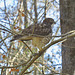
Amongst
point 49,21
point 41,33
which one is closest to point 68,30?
point 41,33

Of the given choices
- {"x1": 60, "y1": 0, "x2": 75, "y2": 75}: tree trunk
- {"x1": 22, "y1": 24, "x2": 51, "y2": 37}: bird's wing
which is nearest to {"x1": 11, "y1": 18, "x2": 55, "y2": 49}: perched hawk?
{"x1": 22, "y1": 24, "x2": 51, "y2": 37}: bird's wing

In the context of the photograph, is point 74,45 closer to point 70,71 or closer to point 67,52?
point 67,52

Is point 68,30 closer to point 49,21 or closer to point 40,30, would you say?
point 40,30

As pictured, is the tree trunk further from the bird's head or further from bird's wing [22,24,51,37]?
the bird's head

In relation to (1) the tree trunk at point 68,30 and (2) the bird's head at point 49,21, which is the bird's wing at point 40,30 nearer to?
(2) the bird's head at point 49,21

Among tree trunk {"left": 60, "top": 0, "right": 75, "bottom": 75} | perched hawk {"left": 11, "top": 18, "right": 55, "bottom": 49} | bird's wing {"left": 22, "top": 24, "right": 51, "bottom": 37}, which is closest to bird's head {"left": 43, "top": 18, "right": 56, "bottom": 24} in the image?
perched hawk {"left": 11, "top": 18, "right": 55, "bottom": 49}

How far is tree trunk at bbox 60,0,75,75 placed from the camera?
272 cm

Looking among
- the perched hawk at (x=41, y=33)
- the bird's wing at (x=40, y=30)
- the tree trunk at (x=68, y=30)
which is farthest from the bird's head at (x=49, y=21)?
the tree trunk at (x=68, y=30)

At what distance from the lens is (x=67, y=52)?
2801mm

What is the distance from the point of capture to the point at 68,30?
2.86 m

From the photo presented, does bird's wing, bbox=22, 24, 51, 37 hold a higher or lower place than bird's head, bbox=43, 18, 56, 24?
lower

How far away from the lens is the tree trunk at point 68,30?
272 centimetres

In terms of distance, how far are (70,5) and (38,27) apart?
0.97m

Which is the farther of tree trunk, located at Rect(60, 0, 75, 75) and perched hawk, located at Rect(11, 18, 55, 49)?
perched hawk, located at Rect(11, 18, 55, 49)
